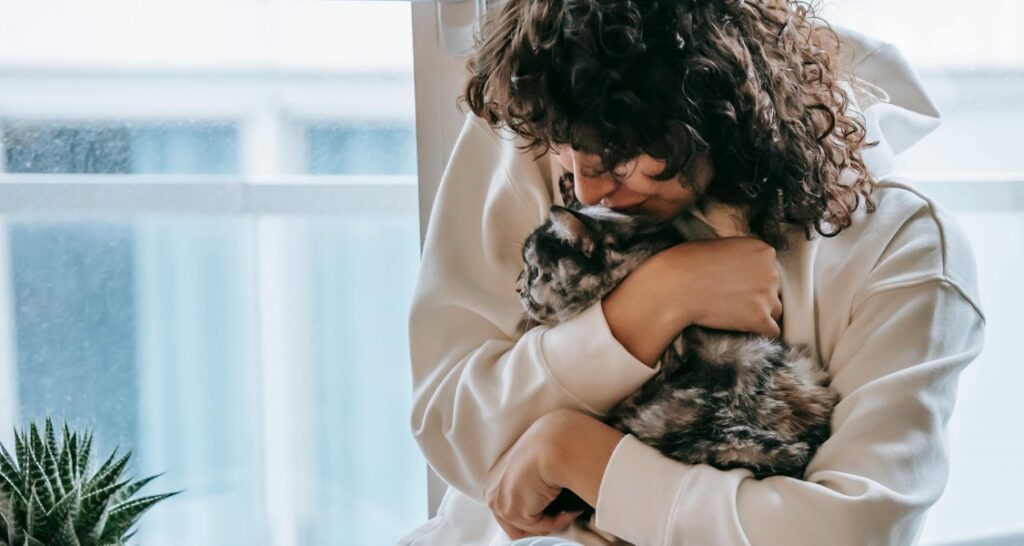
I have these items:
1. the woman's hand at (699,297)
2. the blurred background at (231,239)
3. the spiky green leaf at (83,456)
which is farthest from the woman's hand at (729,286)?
the spiky green leaf at (83,456)

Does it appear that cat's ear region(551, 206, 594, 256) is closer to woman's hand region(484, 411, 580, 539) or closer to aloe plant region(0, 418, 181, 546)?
woman's hand region(484, 411, 580, 539)

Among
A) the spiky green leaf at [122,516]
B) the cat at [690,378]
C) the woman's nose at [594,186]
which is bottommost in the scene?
the spiky green leaf at [122,516]

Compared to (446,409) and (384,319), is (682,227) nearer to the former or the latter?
(446,409)

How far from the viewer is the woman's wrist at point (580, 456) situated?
1.17m

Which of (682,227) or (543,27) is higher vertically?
(543,27)

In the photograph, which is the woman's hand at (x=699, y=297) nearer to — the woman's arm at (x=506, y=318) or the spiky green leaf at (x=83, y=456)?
the woman's arm at (x=506, y=318)

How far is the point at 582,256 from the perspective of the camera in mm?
1240

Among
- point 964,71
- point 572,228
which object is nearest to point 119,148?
point 572,228

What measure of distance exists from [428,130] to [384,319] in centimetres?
36

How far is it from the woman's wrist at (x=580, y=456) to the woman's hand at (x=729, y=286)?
0.61 ft

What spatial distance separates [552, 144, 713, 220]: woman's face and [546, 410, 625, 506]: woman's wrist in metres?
0.29

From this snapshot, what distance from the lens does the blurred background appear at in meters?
1.57

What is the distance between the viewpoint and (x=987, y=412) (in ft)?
6.19

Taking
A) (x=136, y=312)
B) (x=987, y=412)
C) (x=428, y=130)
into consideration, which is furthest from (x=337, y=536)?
(x=987, y=412)
